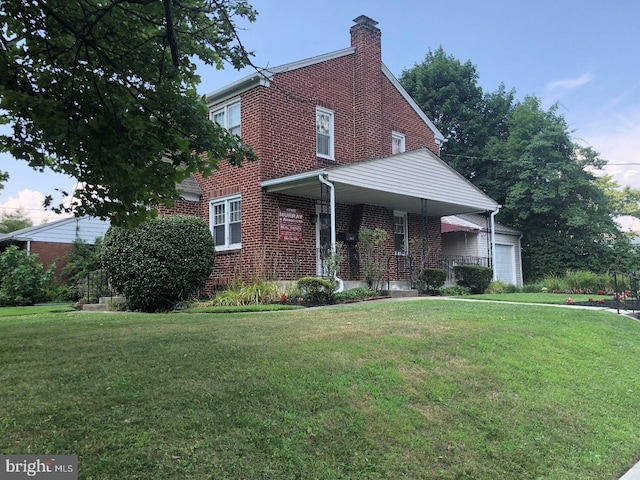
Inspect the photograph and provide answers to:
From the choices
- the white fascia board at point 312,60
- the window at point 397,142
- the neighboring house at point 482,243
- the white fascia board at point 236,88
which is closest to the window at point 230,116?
the white fascia board at point 236,88

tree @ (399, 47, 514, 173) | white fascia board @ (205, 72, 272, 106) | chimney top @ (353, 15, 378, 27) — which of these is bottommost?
white fascia board @ (205, 72, 272, 106)

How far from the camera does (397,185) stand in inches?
583

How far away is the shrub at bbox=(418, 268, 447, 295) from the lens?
625 inches

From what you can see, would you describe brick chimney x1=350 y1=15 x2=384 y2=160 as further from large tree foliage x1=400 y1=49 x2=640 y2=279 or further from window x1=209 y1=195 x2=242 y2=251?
large tree foliage x1=400 y1=49 x2=640 y2=279

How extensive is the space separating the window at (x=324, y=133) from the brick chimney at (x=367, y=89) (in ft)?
3.68

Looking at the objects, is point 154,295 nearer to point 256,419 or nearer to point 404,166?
point 404,166

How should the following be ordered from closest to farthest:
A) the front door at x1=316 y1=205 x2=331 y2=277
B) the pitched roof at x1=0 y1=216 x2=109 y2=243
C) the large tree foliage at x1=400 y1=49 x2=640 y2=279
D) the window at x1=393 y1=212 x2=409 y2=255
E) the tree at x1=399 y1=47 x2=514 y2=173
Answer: the front door at x1=316 y1=205 x2=331 y2=277 < the window at x1=393 y1=212 x2=409 y2=255 < the pitched roof at x1=0 y1=216 x2=109 y2=243 < the large tree foliage at x1=400 y1=49 x2=640 y2=279 < the tree at x1=399 y1=47 x2=514 y2=173

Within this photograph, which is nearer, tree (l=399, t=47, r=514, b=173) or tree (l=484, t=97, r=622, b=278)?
tree (l=484, t=97, r=622, b=278)

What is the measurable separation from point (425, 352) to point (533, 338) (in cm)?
227

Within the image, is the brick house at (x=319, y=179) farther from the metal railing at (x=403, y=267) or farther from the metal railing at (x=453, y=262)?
the metal railing at (x=453, y=262)

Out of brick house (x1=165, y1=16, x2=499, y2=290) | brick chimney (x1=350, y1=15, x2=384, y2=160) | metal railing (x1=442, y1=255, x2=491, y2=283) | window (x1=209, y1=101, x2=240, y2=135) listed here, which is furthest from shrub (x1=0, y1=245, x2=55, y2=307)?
metal railing (x1=442, y1=255, x2=491, y2=283)

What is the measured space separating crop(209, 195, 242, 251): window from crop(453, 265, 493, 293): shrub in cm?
769

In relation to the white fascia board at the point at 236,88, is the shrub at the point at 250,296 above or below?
below

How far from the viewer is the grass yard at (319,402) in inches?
134
